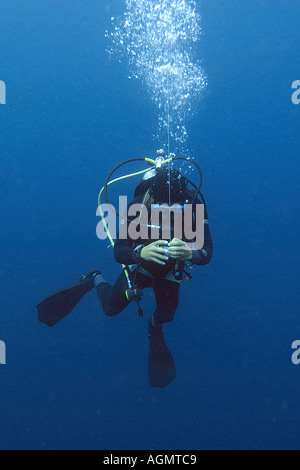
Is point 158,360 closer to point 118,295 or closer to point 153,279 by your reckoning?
point 118,295

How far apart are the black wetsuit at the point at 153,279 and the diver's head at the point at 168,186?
0.22 meters

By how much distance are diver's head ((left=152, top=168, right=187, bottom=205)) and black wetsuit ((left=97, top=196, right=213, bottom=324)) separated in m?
0.22

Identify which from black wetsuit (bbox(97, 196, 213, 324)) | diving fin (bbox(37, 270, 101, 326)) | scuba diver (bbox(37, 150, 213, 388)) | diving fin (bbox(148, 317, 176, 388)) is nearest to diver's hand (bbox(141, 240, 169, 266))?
scuba diver (bbox(37, 150, 213, 388))

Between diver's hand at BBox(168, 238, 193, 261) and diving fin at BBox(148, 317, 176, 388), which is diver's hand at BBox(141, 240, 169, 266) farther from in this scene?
diving fin at BBox(148, 317, 176, 388)

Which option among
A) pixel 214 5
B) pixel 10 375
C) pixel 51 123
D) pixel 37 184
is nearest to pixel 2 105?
pixel 51 123

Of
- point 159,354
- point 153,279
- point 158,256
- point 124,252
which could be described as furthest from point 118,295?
point 158,256

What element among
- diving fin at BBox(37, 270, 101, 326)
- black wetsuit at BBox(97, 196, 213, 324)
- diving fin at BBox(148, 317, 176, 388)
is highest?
diving fin at BBox(37, 270, 101, 326)

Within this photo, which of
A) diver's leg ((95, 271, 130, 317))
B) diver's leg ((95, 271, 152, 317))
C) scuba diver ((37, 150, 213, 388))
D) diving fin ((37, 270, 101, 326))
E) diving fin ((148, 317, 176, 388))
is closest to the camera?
scuba diver ((37, 150, 213, 388))

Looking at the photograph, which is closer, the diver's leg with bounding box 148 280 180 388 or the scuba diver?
the scuba diver

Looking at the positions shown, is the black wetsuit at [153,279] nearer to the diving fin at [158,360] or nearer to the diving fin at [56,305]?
the diving fin at [158,360]

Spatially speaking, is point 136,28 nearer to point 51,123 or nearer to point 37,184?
point 37,184

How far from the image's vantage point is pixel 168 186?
2.90 m

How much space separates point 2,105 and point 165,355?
21260 millimetres

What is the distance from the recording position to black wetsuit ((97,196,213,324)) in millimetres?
3089
